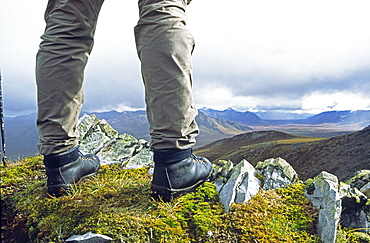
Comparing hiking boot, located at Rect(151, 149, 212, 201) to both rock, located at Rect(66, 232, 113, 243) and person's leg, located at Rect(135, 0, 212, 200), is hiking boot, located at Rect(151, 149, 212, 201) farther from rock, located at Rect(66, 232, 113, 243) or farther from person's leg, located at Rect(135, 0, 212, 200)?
rock, located at Rect(66, 232, 113, 243)

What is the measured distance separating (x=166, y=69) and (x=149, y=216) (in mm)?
1582

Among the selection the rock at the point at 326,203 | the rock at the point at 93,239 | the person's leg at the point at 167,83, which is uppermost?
the person's leg at the point at 167,83

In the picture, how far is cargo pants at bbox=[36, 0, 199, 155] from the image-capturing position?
7.95 feet

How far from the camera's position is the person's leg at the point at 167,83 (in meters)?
2.41

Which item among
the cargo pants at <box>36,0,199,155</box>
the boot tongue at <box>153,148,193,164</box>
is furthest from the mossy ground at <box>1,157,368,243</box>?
the cargo pants at <box>36,0,199,155</box>

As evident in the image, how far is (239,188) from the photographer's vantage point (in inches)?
109

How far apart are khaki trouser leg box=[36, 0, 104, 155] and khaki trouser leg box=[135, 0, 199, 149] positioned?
0.75 metres

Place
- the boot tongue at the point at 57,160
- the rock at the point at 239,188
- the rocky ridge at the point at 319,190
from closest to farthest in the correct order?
the rocky ridge at the point at 319,190 < the rock at the point at 239,188 < the boot tongue at the point at 57,160

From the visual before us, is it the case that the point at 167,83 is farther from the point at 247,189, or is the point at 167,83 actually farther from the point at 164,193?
the point at 247,189

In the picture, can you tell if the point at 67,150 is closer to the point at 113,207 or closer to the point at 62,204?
the point at 62,204

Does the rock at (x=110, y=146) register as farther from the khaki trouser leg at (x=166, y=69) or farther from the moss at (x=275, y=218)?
the moss at (x=275, y=218)

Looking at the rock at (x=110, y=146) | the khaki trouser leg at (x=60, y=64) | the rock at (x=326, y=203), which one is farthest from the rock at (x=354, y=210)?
the khaki trouser leg at (x=60, y=64)

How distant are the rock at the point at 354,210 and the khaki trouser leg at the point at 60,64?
11.8 ft

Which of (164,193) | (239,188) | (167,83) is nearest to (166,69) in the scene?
(167,83)
